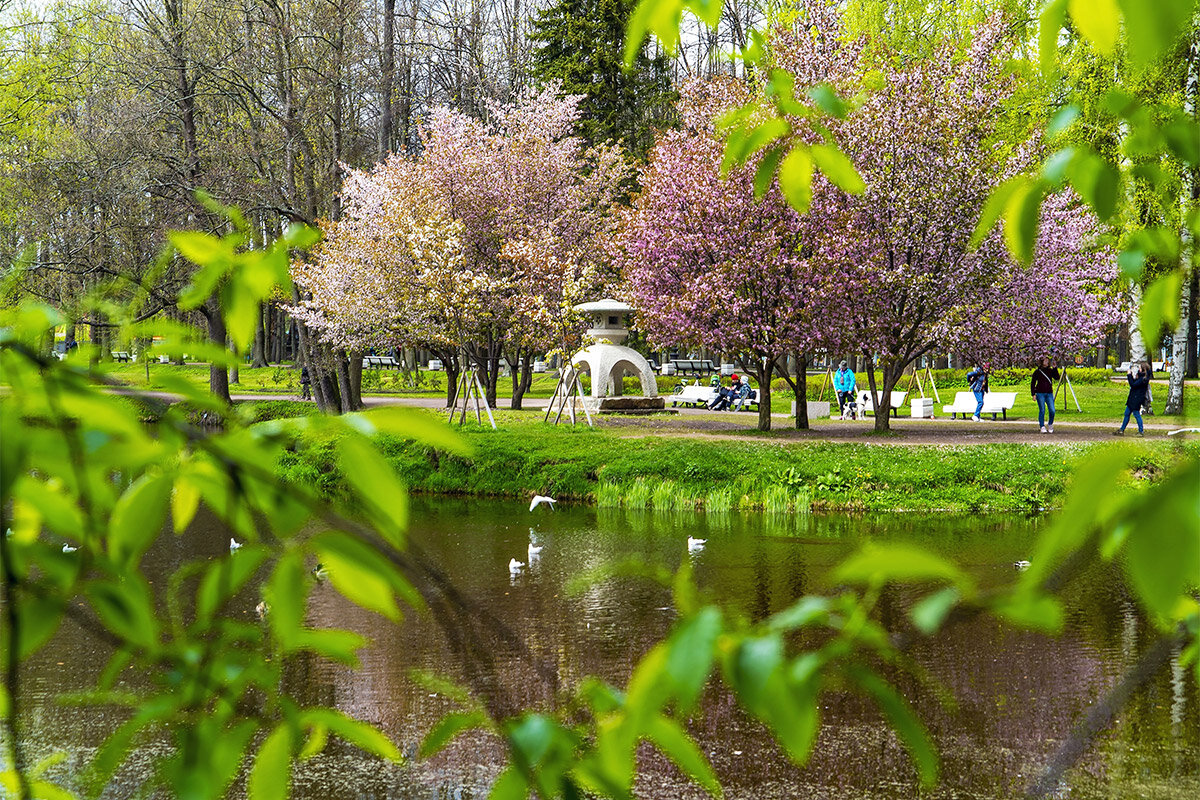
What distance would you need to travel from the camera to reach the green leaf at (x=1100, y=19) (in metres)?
0.84

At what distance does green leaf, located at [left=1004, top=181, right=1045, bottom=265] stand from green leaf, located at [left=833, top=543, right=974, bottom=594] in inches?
12.4

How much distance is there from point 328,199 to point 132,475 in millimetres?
33923

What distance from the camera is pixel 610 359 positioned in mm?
26422

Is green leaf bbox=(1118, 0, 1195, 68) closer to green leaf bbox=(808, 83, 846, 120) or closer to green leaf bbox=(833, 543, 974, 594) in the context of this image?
green leaf bbox=(833, 543, 974, 594)

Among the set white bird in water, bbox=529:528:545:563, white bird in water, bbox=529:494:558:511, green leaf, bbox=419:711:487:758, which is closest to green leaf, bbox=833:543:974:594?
green leaf, bbox=419:711:487:758

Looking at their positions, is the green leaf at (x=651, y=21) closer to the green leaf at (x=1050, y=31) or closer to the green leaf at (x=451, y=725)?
the green leaf at (x=1050, y=31)

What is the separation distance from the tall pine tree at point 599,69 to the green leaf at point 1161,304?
3676 centimetres

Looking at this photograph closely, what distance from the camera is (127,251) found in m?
21.4

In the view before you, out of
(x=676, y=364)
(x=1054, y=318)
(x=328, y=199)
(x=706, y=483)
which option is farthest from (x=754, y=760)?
(x=676, y=364)

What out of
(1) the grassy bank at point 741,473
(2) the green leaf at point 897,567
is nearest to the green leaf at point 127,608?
(2) the green leaf at point 897,567

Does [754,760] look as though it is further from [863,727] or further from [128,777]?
[128,777]

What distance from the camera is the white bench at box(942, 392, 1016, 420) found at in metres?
25.7

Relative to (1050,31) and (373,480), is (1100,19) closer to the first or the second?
(1050,31)

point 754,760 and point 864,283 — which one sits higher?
point 864,283
